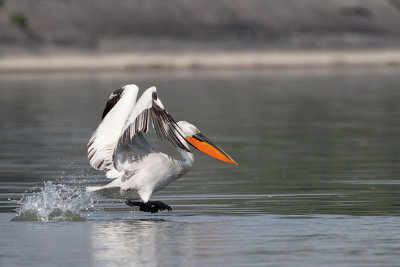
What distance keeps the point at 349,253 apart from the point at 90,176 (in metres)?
7.18

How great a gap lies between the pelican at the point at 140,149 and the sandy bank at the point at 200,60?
51924mm

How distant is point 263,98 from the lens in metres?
33.8

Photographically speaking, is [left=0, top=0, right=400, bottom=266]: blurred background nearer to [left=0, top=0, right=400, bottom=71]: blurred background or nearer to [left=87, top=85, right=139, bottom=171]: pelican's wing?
[left=87, top=85, right=139, bottom=171]: pelican's wing

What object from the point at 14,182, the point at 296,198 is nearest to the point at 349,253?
the point at 296,198

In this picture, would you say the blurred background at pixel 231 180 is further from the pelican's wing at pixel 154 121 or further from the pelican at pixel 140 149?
the pelican's wing at pixel 154 121

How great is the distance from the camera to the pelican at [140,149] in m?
10.9

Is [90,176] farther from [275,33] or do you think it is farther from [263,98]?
[275,33]

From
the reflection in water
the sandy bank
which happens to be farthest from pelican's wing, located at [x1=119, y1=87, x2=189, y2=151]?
the sandy bank

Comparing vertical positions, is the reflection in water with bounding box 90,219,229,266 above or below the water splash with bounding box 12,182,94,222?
below

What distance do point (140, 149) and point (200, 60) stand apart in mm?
55650

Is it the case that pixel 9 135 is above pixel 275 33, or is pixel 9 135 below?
below

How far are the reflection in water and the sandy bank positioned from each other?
53193 millimetres

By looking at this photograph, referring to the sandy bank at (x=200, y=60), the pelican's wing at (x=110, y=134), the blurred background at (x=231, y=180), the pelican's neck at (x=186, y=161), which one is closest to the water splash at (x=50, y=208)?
the blurred background at (x=231, y=180)

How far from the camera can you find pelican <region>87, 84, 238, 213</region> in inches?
431
